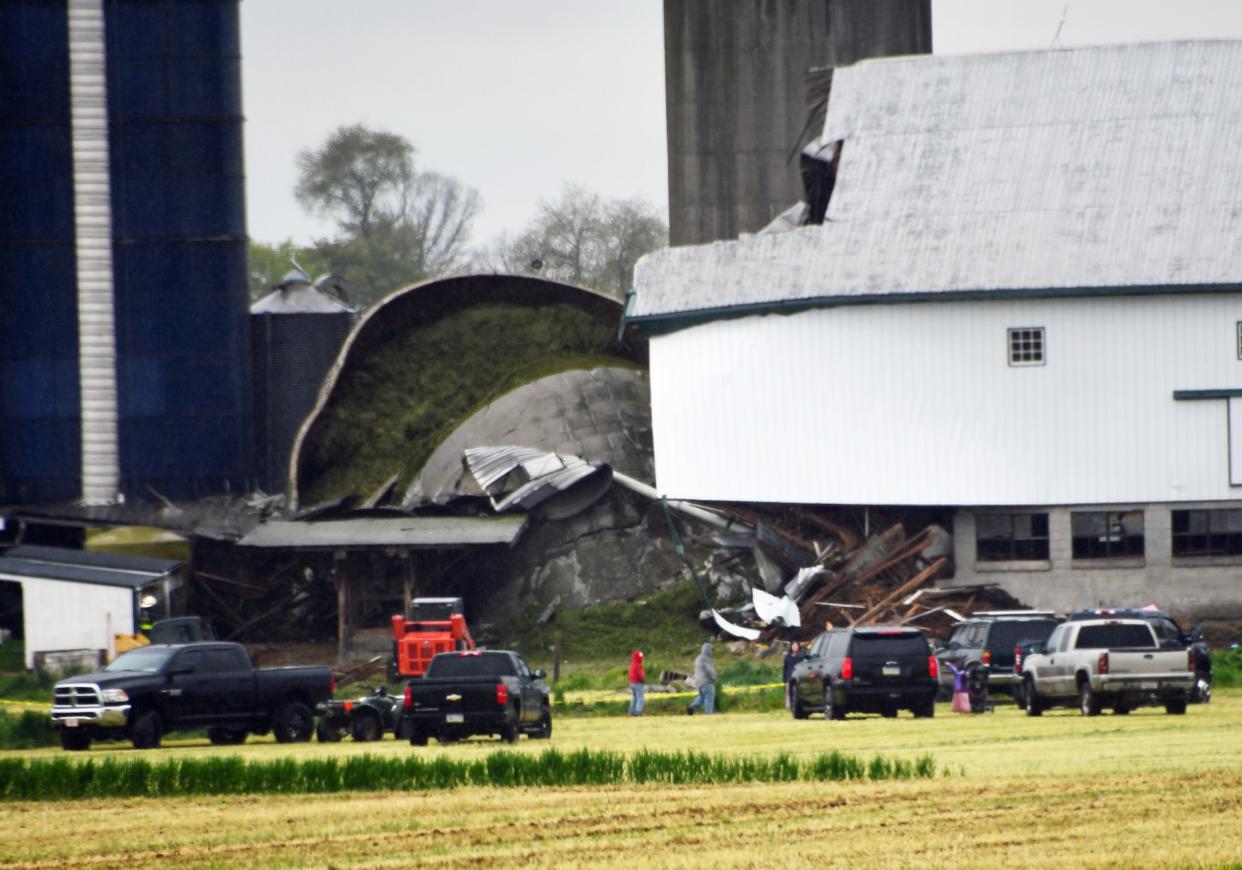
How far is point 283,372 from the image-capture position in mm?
70125

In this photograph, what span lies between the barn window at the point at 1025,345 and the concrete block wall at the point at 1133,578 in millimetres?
3426

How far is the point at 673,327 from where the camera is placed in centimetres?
5966

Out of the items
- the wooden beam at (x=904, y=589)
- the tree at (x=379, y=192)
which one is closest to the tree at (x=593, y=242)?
the tree at (x=379, y=192)

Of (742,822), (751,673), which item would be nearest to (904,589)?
(751,673)

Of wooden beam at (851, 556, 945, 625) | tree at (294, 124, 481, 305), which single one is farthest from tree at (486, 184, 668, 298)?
wooden beam at (851, 556, 945, 625)

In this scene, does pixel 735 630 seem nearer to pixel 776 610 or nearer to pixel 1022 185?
pixel 776 610

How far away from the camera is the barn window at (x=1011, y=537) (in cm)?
5441

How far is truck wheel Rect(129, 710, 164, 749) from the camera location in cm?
A: 3612

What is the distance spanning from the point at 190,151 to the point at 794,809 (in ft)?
155

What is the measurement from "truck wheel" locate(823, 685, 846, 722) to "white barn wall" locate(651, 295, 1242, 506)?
17.0 m

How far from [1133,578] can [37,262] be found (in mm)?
30325

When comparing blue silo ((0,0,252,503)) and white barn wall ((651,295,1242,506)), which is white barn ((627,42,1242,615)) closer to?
white barn wall ((651,295,1242,506))

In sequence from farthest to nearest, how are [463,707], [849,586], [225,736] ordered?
[849,586]
[225,736]
[463,707]

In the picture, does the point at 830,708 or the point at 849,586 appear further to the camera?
the point at 849,586
